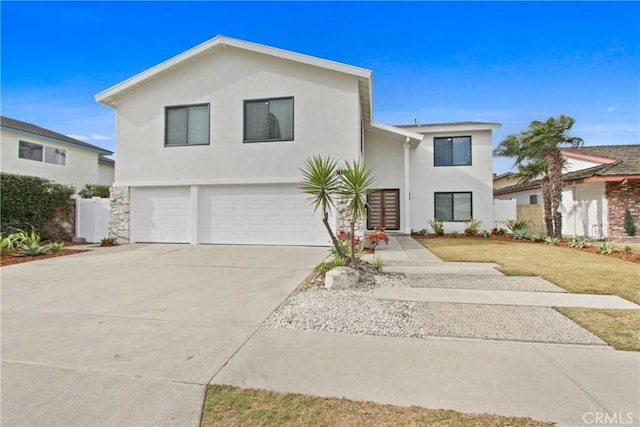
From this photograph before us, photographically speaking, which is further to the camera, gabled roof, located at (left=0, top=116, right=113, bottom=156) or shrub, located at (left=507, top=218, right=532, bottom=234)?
gabled roof, located at (left=0, top=116, right=113, bottom=156)

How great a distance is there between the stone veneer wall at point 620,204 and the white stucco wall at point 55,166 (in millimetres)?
29068

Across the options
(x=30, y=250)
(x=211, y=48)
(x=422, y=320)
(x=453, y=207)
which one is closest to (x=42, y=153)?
(x=30, y=250)

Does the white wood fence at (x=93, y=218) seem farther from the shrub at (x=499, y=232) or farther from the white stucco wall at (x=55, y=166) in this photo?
the shrub at (x=499, y=232)

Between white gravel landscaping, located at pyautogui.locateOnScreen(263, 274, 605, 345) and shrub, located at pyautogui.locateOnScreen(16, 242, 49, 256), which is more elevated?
shrub, located at pyautogui.locateOnScreen(16, 242, 49, 256)

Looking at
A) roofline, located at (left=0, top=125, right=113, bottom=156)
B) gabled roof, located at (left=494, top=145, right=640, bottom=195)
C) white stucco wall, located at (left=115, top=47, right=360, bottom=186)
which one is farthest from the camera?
roofline, located at (left=0, top=125, right=113, bottom=156)

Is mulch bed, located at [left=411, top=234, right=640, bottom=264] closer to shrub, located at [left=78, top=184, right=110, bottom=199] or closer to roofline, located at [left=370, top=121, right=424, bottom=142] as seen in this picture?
roofline, located at [left=370, top=121, right=424, bottom=142]

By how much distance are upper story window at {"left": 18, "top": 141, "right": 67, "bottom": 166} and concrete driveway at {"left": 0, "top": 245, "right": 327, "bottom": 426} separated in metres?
12.5

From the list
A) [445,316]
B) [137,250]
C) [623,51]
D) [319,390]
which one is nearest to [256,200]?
[137,250]

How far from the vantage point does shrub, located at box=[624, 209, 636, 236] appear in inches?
540

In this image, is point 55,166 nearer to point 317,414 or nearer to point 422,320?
point 422,320

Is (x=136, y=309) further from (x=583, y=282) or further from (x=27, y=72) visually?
(x=27, y=72)

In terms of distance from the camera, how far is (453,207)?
16.2m

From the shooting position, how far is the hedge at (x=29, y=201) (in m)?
11.2

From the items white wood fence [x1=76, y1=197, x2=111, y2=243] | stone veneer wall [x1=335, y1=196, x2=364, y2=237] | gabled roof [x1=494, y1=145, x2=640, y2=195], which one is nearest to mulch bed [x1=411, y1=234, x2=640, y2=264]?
gabled roof [x1=494, y1=145, x2=640, y2=195]
